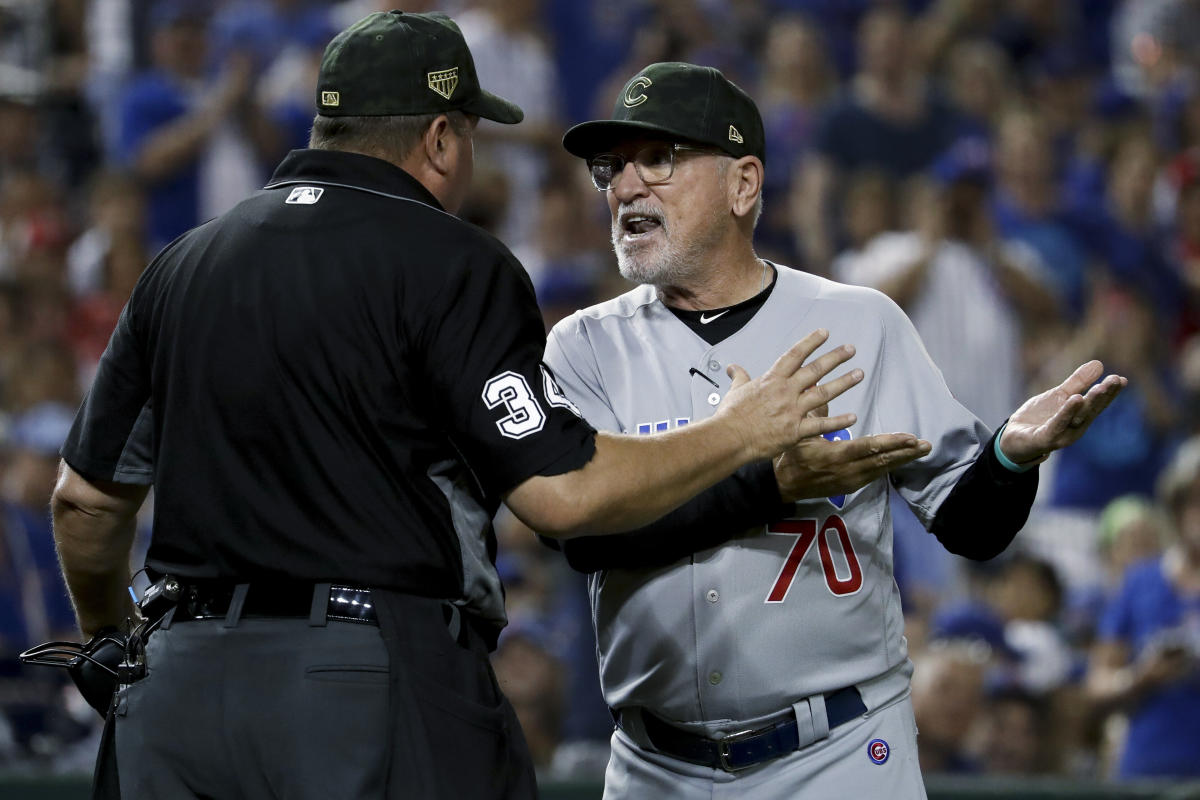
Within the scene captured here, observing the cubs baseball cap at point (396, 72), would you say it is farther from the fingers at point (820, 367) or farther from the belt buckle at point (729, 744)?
the belt buckle at point (729, 744)

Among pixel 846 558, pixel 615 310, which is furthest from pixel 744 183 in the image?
pixel 846 558

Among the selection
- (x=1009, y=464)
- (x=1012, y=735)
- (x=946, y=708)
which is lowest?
(x=1012, y=735)

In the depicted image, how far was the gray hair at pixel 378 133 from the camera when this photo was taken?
111 inches

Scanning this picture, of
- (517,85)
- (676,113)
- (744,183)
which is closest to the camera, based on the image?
(676,113)

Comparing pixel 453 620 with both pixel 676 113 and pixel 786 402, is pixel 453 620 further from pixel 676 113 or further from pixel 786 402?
pixel 676 113

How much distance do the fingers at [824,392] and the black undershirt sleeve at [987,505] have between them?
43 centimetres

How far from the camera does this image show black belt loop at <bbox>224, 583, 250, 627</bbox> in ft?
8.66

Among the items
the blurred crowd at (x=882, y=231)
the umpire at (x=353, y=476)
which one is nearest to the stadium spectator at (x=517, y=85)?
the blurred crowd at (x=882, y=231)

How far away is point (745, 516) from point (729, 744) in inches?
18.4

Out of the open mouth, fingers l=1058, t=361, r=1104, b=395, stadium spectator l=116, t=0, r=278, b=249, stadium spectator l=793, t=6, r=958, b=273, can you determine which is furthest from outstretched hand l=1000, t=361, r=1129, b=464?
stadium spectator l=116, t=0, r=278, b=249

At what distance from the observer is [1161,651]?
238 inches

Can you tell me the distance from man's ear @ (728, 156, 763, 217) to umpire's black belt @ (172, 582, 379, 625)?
52.1 inches

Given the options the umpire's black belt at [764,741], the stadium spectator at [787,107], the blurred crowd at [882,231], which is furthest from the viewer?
the stadium spectator at [787,107]

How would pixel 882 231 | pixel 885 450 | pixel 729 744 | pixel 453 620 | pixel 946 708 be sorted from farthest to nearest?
1. pixel 882 231
2. pixel 946 708
3. pixel 729 744
4. pixel 885 450
5. pixel 453 620
